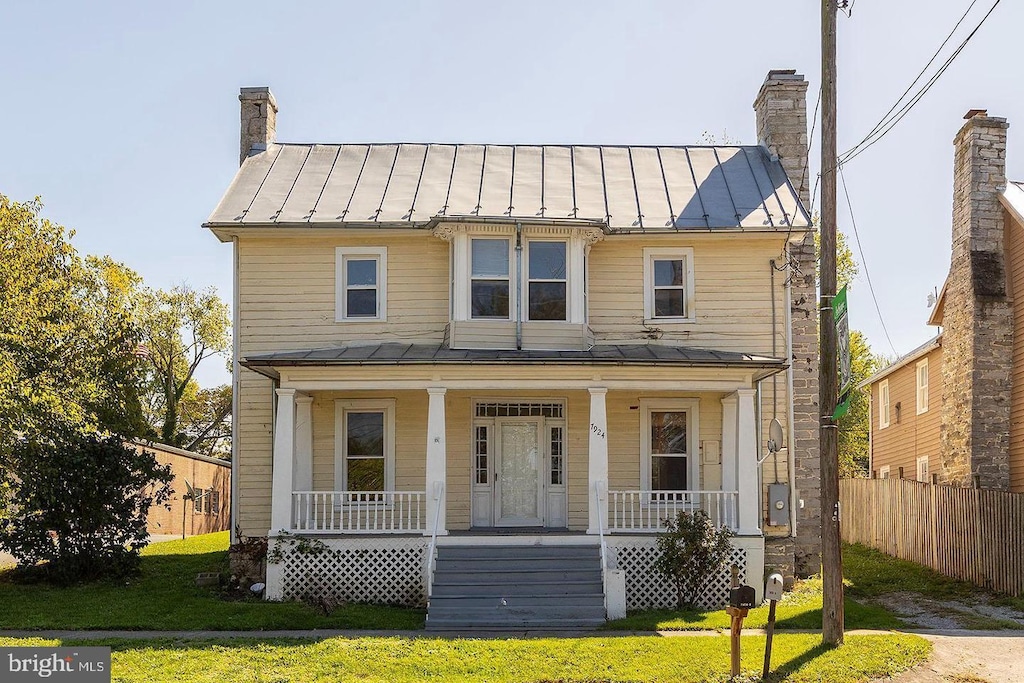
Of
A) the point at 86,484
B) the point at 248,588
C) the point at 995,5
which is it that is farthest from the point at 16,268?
the point at 995,5

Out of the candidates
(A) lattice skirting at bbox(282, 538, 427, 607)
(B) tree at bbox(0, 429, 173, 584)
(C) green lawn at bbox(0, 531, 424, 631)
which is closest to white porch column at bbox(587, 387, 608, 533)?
(A) lattice skirting at bbox(282, 538, 427, 607)

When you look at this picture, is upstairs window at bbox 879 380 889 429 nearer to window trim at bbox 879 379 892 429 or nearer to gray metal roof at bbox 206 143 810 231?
window trim at bbox 879 379 892 429

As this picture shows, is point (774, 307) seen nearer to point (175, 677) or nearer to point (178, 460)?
point (175, 677)

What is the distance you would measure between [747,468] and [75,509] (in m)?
11.9

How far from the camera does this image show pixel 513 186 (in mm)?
21281

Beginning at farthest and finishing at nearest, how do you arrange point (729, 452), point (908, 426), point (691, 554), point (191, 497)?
point (191, 497) < point (908, 426) < point (729, 452) < point (691, 554)

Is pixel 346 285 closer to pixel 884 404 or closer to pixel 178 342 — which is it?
pixel 884 404

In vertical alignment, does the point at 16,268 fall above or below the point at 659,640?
above

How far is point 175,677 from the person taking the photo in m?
12.0

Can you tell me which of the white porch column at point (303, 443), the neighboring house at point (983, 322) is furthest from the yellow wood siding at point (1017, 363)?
the white porch column at point (303, 443)

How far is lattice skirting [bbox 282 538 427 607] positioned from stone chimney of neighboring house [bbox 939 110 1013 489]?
11.7 m

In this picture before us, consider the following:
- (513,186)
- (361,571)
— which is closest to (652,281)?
(513,186)

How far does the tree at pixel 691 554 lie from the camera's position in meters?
16.9

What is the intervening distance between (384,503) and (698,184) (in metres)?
8.97
